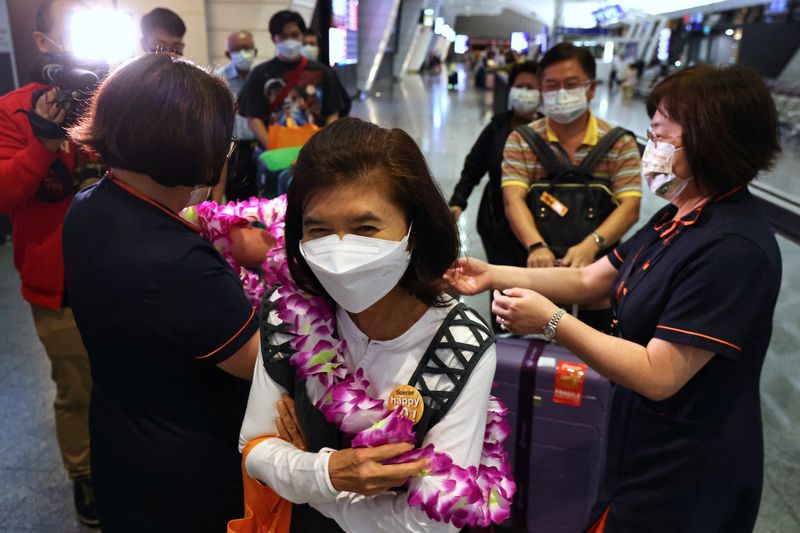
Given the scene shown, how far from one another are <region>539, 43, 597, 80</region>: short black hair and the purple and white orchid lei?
2020 mm

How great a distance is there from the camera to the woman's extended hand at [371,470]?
1.05m

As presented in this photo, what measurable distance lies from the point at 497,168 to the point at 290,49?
83.6 inches

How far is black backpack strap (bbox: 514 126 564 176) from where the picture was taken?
2.69 meters

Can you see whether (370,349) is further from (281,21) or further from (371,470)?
(281,21)

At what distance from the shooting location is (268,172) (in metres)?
3.61

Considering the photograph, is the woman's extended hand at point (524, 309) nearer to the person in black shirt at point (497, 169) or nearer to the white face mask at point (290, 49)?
the person in black shirt at point (497, 169)

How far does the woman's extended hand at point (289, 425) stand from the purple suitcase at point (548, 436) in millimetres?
1057

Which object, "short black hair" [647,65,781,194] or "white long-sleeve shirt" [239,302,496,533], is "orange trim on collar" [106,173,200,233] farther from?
"short black hair" [647,65,781,194]

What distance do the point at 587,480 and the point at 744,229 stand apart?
1.13 meters

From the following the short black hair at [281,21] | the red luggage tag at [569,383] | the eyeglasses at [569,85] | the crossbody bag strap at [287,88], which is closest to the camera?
the red luggage tag at [569,383]

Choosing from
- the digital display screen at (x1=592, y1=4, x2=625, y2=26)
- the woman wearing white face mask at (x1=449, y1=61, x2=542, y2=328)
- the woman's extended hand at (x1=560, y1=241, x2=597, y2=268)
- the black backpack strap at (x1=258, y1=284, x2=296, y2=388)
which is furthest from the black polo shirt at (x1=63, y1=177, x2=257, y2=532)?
the digital display screen at (x1=592, y1=4, x2=625, y2=26)

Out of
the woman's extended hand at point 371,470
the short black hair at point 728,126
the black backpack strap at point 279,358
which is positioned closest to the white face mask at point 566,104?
the short black hair at point 728,126

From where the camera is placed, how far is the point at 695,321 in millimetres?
1377

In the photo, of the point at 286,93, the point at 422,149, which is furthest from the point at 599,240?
the point at 422,149
